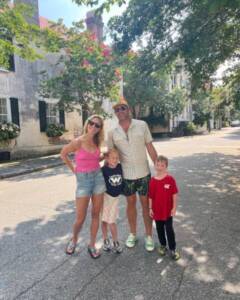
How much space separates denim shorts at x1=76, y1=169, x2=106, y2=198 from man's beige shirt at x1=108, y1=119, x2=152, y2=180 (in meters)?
0.33

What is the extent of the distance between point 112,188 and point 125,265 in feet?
2.94

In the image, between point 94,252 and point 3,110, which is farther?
point 3,110

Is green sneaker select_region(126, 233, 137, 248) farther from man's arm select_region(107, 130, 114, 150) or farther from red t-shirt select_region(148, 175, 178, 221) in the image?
man's arm select_region(107, 130, 114, 150)

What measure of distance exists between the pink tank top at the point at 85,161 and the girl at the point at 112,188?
0.16 meters

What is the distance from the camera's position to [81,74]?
48.7 ft

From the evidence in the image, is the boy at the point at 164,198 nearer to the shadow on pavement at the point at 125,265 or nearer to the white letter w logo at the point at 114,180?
the shadow on pavement at the point at 125,265

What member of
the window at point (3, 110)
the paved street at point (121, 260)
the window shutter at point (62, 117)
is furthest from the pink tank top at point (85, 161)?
the window shutter at point (62, 117)

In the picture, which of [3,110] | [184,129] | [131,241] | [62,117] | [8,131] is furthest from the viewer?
[184,129]

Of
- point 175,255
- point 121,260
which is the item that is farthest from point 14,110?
point 175,255

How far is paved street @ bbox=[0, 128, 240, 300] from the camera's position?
9.43 ft

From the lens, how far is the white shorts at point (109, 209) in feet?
12.2

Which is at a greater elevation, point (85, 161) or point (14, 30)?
point (14, 30)

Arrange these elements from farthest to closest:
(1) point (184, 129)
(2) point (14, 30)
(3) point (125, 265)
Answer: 1. (1) point (184, 129)
2. (2) point (14, 30)
3. (3) point (125, 265)

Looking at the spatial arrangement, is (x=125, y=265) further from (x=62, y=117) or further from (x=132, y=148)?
(x=62, y=117)
